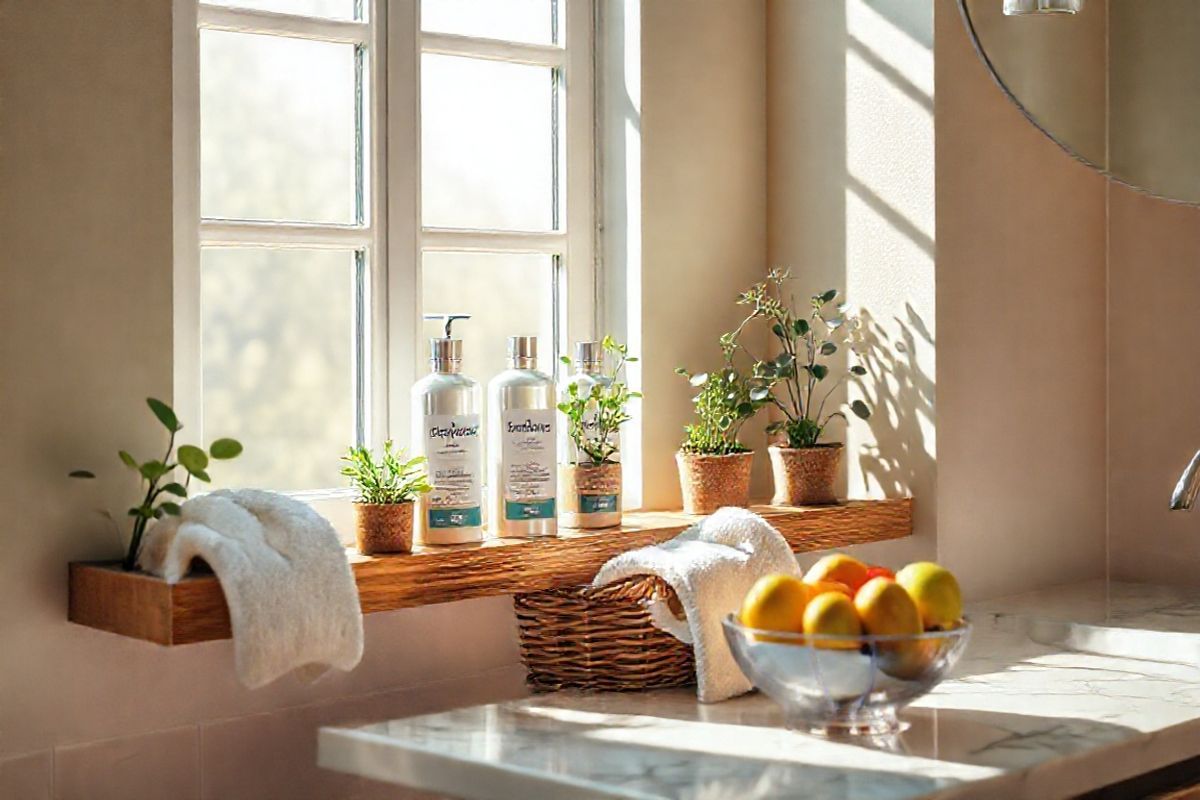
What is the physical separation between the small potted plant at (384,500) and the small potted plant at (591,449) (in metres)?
0.25

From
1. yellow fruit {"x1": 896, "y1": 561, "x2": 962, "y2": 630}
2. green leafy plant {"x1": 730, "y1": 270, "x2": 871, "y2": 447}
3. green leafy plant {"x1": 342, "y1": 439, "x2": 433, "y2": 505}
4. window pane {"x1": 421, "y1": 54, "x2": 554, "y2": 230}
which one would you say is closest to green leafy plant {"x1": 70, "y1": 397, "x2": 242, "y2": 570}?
green leafy plant {"x1": 342, "y1": 439, "x2": 433, "y2": 505}

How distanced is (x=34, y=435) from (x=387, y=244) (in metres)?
0.57

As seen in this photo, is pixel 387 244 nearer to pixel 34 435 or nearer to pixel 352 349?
pixel 352 349

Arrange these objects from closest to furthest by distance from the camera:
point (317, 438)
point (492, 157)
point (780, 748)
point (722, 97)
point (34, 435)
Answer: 1. point (780, 748)
2. point (34, 435)
3. point (317, 438)
4. point (492, 157)
5. point (722, 97)

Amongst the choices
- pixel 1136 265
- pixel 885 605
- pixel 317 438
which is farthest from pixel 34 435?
pixel 1136 265

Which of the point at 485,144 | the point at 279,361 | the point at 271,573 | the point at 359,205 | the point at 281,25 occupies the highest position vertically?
the point at 281,25

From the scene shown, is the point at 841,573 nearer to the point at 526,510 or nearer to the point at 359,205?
the point at 526,510

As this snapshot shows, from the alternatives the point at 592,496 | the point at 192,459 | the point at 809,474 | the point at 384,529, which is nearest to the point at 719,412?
the point at 809,474

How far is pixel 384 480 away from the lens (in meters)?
1.79

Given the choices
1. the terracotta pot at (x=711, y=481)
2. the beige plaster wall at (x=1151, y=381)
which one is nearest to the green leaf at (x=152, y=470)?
the terracotta pot at (x=711, y=481)

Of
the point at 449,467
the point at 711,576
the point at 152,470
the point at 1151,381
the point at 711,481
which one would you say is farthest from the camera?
the point at 1151,381

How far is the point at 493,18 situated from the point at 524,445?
649 mm

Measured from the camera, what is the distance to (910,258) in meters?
2.23

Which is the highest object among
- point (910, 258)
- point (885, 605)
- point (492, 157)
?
point (492, 157)
